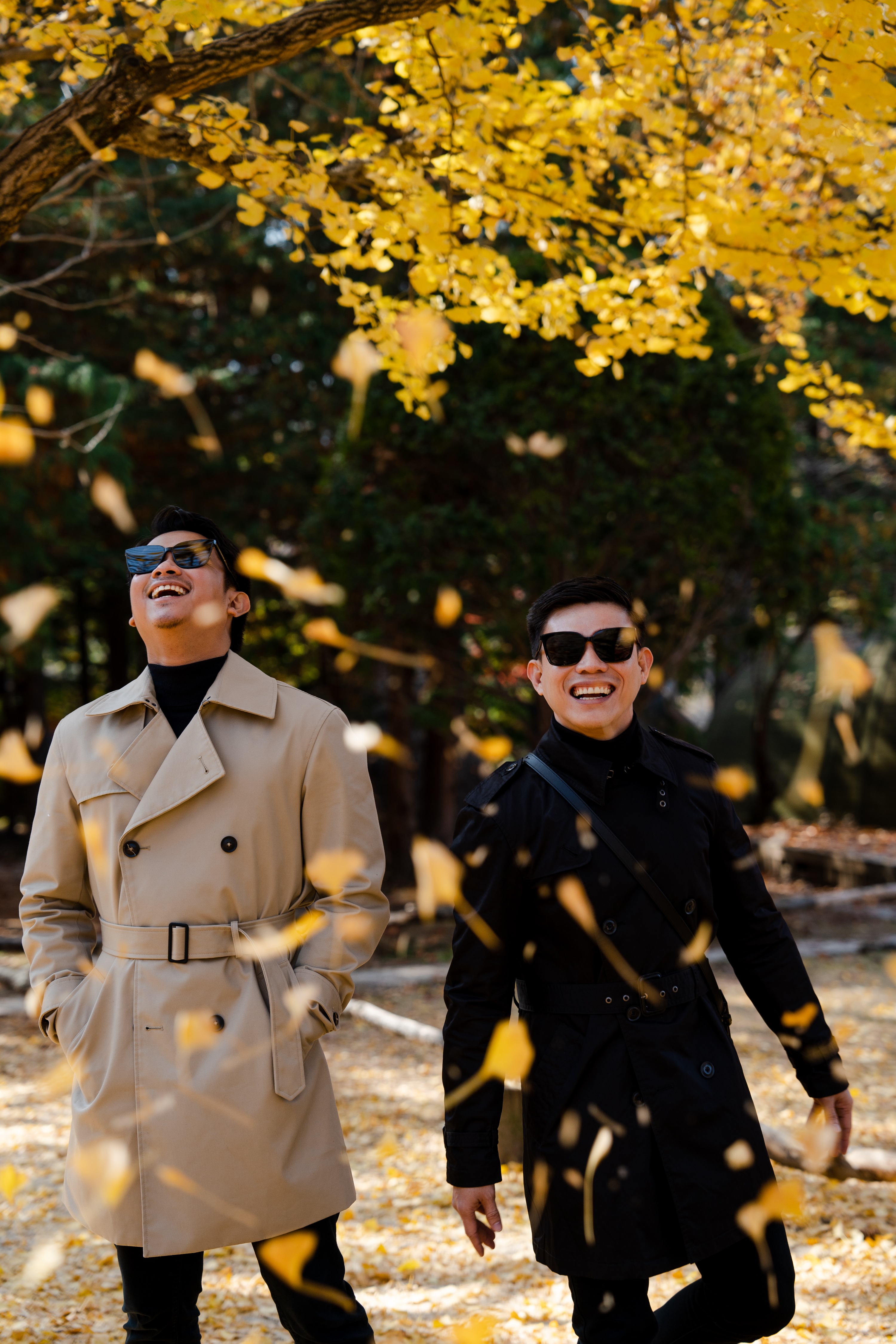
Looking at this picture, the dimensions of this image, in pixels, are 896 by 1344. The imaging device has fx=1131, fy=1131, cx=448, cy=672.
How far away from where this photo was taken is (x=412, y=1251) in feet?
12.7

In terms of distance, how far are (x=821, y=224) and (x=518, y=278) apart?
196 inches

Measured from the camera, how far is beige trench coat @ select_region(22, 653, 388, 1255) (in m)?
2.28

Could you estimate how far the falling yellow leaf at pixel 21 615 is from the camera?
35.9 ft

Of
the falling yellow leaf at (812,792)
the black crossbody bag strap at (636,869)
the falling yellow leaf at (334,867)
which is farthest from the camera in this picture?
the falling yellow leaf at (812,792)

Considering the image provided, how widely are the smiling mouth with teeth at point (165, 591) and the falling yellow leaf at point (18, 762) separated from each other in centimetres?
1607

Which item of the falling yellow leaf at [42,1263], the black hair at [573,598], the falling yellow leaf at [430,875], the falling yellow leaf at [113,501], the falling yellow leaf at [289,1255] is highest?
the falling yellow leaf at [113,501]

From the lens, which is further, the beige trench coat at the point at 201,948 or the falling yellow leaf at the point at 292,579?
the falling yellow leaf at the point at 292,579

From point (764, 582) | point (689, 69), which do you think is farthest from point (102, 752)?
point (764, 582)

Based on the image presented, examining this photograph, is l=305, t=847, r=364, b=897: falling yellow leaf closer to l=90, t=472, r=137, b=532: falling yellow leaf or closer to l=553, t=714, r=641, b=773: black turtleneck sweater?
l=553, t=714, r=641, b=773: black turtleneck sweater

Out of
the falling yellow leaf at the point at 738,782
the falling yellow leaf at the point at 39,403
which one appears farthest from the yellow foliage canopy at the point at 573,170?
the falling yellow leaf at the point at 738,782

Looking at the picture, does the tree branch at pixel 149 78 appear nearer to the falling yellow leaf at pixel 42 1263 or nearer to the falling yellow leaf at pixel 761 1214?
the falling yellow leaf at pixel 761 1214

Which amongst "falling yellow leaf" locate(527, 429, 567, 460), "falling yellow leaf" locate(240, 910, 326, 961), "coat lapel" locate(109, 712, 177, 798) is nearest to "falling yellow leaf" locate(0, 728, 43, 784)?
"falling yellow leaf" locate(527, 429, 567, 460)

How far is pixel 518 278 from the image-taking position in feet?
28.6

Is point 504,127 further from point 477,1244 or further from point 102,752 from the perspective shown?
point 477,1244
